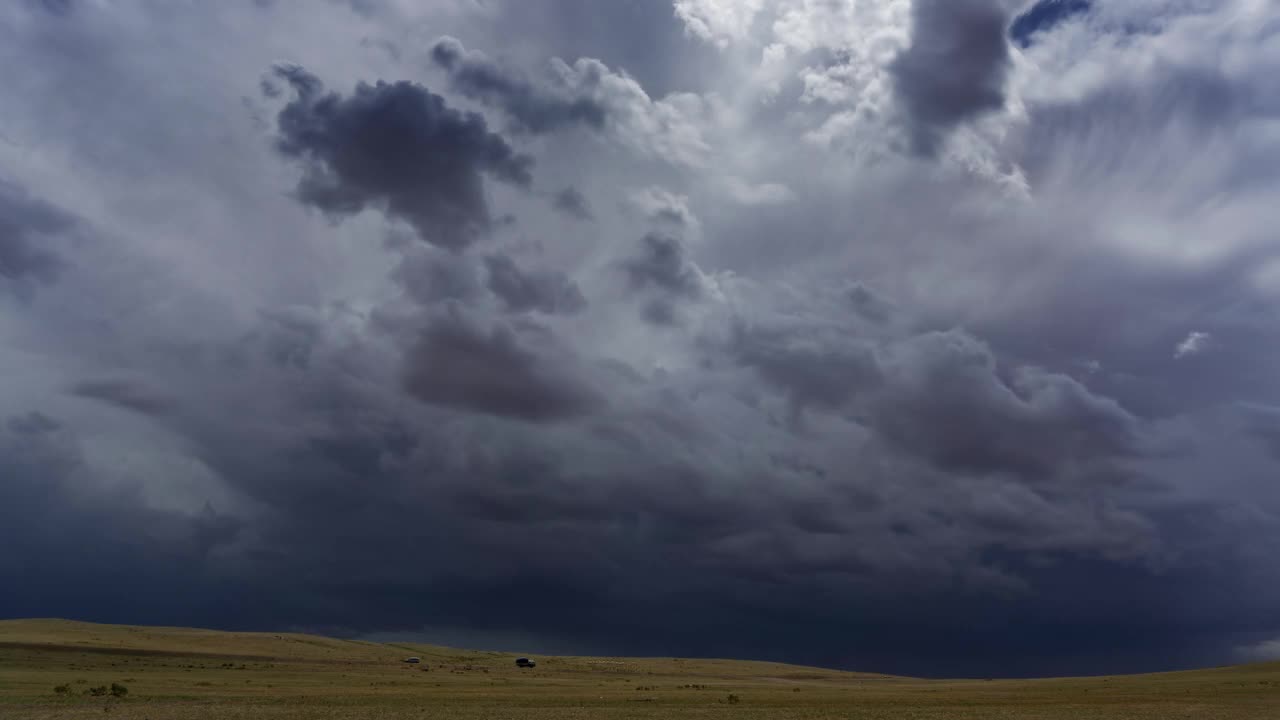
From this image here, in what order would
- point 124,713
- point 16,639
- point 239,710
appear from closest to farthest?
point 124,713 → point 239,710 → point 16,639

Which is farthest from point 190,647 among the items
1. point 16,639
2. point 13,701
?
point 13,701

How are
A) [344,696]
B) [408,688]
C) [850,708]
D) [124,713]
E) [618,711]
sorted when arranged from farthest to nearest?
[408,688]
[344,696]
[850,708]
[618,711]
[124,713]

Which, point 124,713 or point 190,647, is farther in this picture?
point 190,647

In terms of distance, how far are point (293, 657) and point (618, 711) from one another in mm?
124810

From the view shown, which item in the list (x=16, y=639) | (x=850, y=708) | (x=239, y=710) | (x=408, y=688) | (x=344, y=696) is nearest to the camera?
(x=239, y=710)

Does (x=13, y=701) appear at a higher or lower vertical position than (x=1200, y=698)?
lower

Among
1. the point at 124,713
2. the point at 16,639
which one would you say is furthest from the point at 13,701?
the point at 16,639

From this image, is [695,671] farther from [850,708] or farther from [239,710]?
[239,710]

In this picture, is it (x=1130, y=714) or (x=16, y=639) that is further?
(x=16, y=639)

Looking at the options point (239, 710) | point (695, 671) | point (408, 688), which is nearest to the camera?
point (239, 710)

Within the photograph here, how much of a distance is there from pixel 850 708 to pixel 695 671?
10924 centimetres

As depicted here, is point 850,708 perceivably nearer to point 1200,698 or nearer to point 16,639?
point 1200,698

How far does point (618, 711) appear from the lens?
7656 centimetres

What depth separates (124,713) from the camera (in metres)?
66.5
